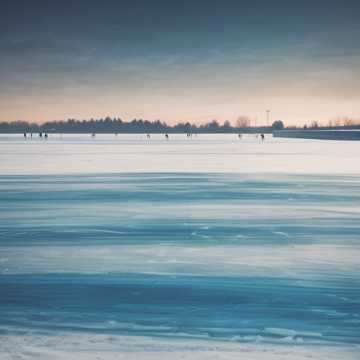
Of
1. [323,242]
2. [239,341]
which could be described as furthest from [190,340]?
[323,242]

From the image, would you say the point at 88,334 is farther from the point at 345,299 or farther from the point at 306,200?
the point at 306,200

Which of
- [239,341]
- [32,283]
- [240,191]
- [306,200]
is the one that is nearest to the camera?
[239,341]

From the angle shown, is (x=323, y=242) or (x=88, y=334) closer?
(x=88, y=334)

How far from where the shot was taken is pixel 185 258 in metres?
8.20

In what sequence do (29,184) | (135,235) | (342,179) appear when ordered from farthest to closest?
(342,179), (29,184), (135,235)

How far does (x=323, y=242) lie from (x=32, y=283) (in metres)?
4.62

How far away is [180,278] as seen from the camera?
707 centimetres

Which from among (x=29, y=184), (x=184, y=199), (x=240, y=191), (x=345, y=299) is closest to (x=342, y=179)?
(x=240, y=191)

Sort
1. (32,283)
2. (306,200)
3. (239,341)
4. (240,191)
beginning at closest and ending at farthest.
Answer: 1. (239,341)
2. (32,283)
3. (306,200)
4. (240,191)

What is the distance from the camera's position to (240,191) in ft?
56.7

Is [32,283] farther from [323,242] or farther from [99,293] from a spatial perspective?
[323,242]

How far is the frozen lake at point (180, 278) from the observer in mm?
4844

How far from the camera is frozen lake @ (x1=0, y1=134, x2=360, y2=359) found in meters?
4.84

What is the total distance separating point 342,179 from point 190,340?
1700 centimetres
